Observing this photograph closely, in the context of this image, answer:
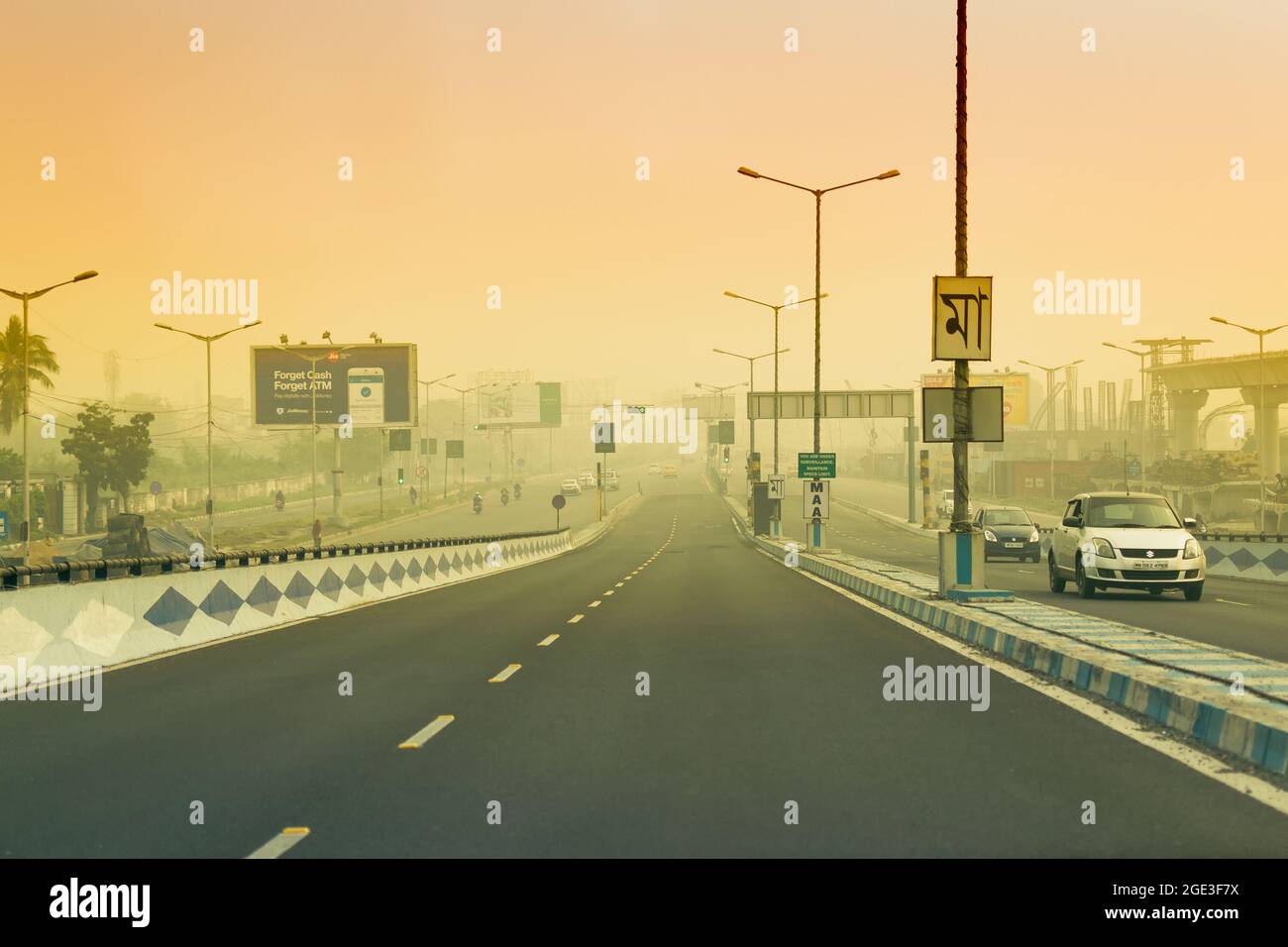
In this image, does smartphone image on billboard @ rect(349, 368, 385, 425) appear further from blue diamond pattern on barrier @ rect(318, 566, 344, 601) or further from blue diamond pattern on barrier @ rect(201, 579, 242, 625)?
blue diamond pattern on barrier @ rect(201, 579, 242, 625)

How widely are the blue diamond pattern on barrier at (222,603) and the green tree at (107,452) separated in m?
81.2

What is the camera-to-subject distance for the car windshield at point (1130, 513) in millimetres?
25938

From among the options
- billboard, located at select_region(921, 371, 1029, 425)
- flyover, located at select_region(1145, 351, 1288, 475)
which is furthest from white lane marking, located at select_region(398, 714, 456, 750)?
billboard, located at select_region(921, 371, 1029, 425)

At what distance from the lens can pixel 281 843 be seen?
6.96 metres

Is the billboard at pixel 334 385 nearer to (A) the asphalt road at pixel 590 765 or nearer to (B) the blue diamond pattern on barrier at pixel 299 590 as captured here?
(B) the blue diamond pattern on barrier at pixel 299 590

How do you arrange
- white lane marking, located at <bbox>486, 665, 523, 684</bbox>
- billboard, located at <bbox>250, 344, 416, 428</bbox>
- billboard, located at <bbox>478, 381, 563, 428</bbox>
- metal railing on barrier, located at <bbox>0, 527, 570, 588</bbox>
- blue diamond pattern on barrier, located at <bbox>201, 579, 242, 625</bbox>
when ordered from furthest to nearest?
billboard, located at <bbox>478, 381, 563, 428</bbox> < billboard, located at <bbox>250, 344, 416, 428</bbox> < blue diamond pattern on barrier, located at <bbox>201, 579, 242, 625</bbox> < metal railing on barrier, located at <bbox>0, 527, 570, 588</bbox> < white lane marking, located at <bbox>486, 665, 523, 684</bbox>

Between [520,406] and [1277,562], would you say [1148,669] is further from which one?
[520,406]

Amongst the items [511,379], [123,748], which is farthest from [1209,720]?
[511,379]

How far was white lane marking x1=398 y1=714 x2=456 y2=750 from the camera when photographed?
10000 mm

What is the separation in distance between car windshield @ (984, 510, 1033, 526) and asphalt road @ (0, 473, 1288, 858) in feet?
107

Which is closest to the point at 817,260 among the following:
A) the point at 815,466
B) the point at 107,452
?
the point at 815,466

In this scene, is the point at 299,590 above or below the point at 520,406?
below

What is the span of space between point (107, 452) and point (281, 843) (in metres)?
99.7
